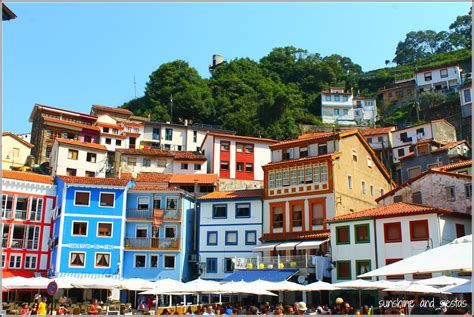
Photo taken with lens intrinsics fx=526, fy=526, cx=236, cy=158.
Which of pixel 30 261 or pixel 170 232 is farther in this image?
pixel 170 232

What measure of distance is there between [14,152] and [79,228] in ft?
84.6

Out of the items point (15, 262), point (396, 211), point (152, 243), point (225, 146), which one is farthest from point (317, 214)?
point (15, 262)

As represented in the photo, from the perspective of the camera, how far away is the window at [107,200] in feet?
149

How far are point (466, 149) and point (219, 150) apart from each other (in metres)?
27.3

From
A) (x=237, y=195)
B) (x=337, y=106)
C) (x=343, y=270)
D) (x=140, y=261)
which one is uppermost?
(x=337, y=106)

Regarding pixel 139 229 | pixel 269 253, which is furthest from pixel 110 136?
pixel 269 253

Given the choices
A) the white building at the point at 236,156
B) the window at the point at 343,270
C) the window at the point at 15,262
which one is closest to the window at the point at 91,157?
the white building at the point at 236,156

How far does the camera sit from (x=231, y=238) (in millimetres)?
45219

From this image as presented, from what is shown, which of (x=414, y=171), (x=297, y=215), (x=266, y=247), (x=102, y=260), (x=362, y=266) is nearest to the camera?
(x=362, y=266)

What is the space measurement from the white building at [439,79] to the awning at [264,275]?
70977mm

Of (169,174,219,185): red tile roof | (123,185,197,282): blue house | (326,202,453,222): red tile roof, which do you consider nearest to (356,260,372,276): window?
(326,202,453,222): red tile roof

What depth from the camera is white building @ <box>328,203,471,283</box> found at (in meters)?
32.5

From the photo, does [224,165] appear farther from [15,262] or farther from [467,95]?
[467,95]

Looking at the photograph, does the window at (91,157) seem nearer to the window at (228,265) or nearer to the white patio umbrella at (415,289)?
the window at (228,265)
